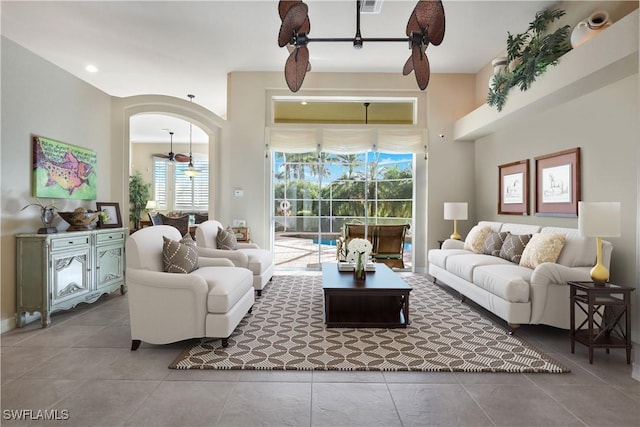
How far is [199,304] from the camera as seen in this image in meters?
2.96

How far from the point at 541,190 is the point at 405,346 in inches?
124

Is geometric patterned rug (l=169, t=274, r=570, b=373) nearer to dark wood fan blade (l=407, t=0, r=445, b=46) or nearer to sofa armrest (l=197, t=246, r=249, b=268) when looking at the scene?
sofa armrest (l=197, t=246, r=249, b=268)

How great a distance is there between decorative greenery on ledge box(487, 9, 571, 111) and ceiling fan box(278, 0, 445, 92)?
7.47 ft

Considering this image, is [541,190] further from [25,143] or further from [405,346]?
[25,143]

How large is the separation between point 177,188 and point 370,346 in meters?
9.99

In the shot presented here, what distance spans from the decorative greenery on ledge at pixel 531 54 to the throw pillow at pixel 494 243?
68.9 inches

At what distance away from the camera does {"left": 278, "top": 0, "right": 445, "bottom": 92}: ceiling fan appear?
2.21 metres

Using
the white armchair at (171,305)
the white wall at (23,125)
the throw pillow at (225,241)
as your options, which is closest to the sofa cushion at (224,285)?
the white armchair at (171,305)

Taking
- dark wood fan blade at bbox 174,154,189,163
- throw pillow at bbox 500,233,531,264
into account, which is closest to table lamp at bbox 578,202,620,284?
throw pillow at bbox 500,233,531,264

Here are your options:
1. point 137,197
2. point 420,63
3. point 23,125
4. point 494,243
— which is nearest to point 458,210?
point 494,243

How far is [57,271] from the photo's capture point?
146 inches

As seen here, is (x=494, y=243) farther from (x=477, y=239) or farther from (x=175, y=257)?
(x=175, y=257)

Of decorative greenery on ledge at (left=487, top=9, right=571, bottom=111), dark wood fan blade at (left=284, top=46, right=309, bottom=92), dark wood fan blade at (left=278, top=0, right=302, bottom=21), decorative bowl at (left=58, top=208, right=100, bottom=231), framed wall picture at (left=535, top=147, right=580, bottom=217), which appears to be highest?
decorative greenery on ledge at (left=487, top=9, right=571, bottom=111)

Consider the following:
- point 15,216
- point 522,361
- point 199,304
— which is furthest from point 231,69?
point 522,361
